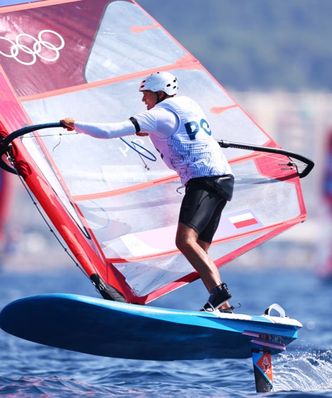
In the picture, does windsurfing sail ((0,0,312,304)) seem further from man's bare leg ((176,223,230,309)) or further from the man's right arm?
the man's right arm

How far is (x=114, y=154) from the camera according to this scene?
9.30 metres

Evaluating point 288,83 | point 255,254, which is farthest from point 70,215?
point 288,83

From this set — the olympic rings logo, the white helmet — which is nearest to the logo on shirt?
the white helmet

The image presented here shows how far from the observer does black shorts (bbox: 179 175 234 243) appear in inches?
329

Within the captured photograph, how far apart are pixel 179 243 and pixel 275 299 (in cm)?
1843

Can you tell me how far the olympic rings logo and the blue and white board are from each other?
1.99 m

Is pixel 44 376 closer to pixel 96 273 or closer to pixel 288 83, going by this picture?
pixel 96 273

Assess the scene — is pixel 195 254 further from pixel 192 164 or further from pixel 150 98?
pixel 150 98

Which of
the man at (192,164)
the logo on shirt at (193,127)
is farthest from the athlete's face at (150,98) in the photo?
the logo on shirt at (193,127)

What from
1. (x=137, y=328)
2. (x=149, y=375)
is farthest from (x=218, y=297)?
(x=149, y=375)

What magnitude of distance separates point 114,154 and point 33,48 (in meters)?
0.96

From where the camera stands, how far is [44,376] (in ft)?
31.8

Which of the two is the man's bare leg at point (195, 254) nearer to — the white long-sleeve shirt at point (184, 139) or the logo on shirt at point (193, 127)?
the white long-sleeve shirt at point (184, 139)

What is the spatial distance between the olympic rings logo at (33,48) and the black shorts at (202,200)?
1668 millimetres
